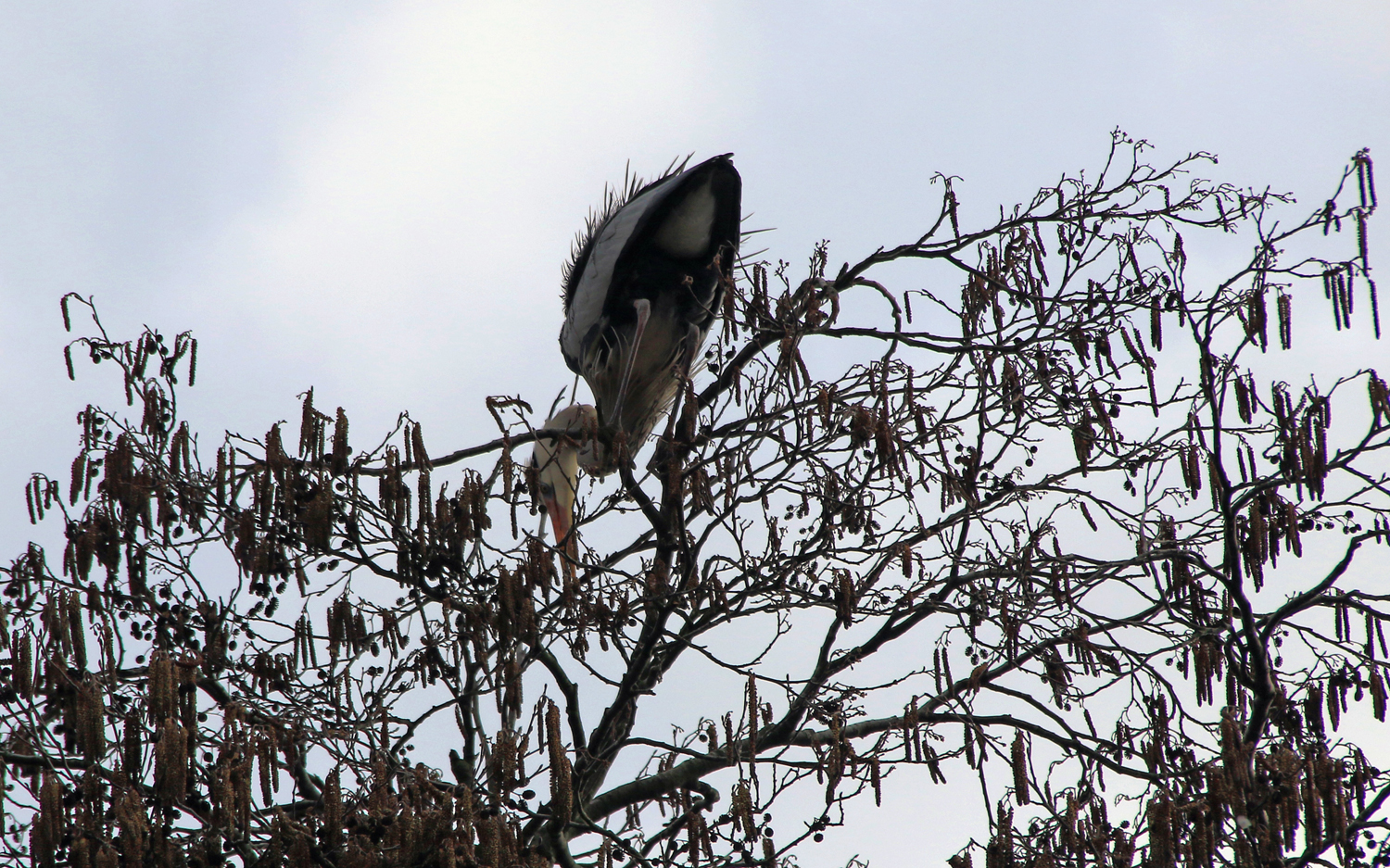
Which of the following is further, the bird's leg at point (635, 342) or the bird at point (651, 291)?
the bird at point (651, 291)

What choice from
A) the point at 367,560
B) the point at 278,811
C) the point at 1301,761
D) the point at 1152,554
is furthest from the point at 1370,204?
the point at 278,811

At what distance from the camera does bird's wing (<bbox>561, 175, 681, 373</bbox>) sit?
7.38m

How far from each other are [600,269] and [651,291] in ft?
1.01

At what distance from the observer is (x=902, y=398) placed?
5.45 metres

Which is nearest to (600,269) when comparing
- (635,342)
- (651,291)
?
(651,291)

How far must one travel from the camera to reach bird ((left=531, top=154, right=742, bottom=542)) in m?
7.20

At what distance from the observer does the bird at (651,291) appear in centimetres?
720

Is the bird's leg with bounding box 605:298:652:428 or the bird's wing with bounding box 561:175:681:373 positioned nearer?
the bird's leg with bounding box 605:298:652:428

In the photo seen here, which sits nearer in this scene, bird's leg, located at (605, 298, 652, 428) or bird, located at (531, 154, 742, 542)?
bird's leg, located at (605, 298, 652, 428)

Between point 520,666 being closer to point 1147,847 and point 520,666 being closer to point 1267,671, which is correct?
point 1147,847

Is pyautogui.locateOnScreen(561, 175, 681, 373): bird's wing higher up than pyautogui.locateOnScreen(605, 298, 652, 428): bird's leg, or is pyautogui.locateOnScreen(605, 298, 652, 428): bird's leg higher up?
pyautogui.locateOnScreen(561, 175, 681, 373): bird's wing

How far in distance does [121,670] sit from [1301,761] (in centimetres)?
395

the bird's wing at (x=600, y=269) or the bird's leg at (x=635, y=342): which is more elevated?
the bird's wing at (x=600, y=269)

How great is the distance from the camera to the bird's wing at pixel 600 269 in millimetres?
7375
